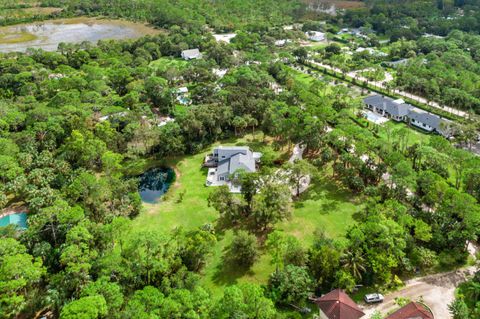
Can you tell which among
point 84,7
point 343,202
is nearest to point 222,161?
point 343,202

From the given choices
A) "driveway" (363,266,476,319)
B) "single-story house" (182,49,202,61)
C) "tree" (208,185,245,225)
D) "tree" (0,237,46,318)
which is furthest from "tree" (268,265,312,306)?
"single-story house" (182,49,202,61)

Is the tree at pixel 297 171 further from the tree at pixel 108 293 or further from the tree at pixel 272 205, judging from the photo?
the tree at pixel 108 293

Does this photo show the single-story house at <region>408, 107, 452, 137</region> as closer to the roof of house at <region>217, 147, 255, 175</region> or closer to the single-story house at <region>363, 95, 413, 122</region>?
the single-story house at <region>363, 95, 413, 122</region>

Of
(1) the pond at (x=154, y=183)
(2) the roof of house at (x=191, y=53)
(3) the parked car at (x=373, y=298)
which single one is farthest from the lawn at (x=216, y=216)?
(2) the roof of house at (x=191, y=53)

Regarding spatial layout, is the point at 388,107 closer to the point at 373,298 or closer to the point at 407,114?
the point at 407,114

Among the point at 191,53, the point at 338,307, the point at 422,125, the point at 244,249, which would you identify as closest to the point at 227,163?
the point at 244,249

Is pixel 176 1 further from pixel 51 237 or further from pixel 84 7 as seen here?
pixel 51 237
